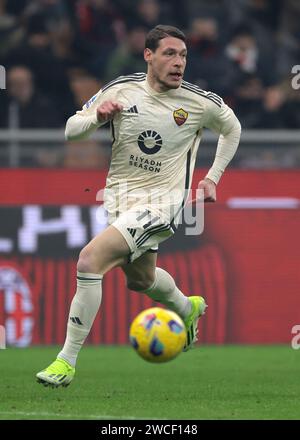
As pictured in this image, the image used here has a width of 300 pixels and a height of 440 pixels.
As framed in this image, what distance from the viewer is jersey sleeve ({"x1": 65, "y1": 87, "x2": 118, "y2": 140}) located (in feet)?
27.0

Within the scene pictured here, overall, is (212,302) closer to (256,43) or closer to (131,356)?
(131,356)

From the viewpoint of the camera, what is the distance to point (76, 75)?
1414 cm

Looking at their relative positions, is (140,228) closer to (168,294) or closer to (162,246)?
(168,294)

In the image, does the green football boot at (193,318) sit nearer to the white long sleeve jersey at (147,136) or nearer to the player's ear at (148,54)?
the white long sleeve jersey at (147,136)

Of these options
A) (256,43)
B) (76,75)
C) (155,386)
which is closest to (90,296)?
(155,386)

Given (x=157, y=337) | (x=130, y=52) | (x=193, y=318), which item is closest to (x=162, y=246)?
(x=193, y=318)

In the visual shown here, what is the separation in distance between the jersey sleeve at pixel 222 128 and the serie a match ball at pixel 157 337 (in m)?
1.58

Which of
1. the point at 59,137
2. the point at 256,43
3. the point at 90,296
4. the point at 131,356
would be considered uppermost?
the point at 256,43

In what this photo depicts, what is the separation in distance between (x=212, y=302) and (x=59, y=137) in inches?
91.1

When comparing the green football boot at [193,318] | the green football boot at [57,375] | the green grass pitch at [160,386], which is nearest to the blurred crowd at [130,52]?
the green grass pitch at [160,386]

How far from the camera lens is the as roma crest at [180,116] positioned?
8609 millimetres

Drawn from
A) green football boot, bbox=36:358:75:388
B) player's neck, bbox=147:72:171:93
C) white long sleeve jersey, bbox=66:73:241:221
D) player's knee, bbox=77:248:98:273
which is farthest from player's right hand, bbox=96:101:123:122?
green football boot, bbox=36:358:75:388

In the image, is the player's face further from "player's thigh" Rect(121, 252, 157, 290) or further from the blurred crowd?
the blurred crowd

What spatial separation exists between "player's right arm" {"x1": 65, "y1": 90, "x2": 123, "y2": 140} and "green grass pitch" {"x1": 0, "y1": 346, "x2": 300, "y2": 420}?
1.83m
